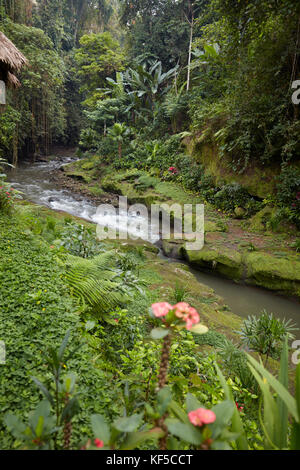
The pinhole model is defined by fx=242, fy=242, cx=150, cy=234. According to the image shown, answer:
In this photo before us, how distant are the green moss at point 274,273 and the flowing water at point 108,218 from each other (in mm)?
179

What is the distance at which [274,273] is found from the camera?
511cm

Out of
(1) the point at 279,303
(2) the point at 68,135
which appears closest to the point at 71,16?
(2) the point at 68,135

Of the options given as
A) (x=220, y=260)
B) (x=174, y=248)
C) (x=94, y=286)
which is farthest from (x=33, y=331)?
(x=174, y=248)

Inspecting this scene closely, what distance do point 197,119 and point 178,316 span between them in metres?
11.6

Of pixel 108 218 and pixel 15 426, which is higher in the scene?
pixel 15 426

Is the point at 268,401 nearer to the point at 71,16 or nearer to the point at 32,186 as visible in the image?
the point at 32,186

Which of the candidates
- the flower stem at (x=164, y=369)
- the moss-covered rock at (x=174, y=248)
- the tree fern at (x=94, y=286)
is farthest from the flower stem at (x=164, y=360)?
the moss-covered rock at (x=174, y=248)

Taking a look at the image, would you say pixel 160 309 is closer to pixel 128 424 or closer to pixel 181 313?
pixel 181 313

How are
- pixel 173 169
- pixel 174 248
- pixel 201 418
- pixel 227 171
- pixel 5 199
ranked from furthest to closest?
pixel 173 169, pixel 227 171, pixel 174 248, pixel 5 199, pixel 201 418

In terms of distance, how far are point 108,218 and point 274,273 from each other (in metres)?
6.23

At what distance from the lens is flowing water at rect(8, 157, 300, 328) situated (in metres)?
4.66

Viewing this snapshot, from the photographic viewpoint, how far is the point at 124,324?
8.29ft

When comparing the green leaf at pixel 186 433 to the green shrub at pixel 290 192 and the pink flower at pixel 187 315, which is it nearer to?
the pink flower at pixel 187 315

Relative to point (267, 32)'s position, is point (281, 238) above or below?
below
